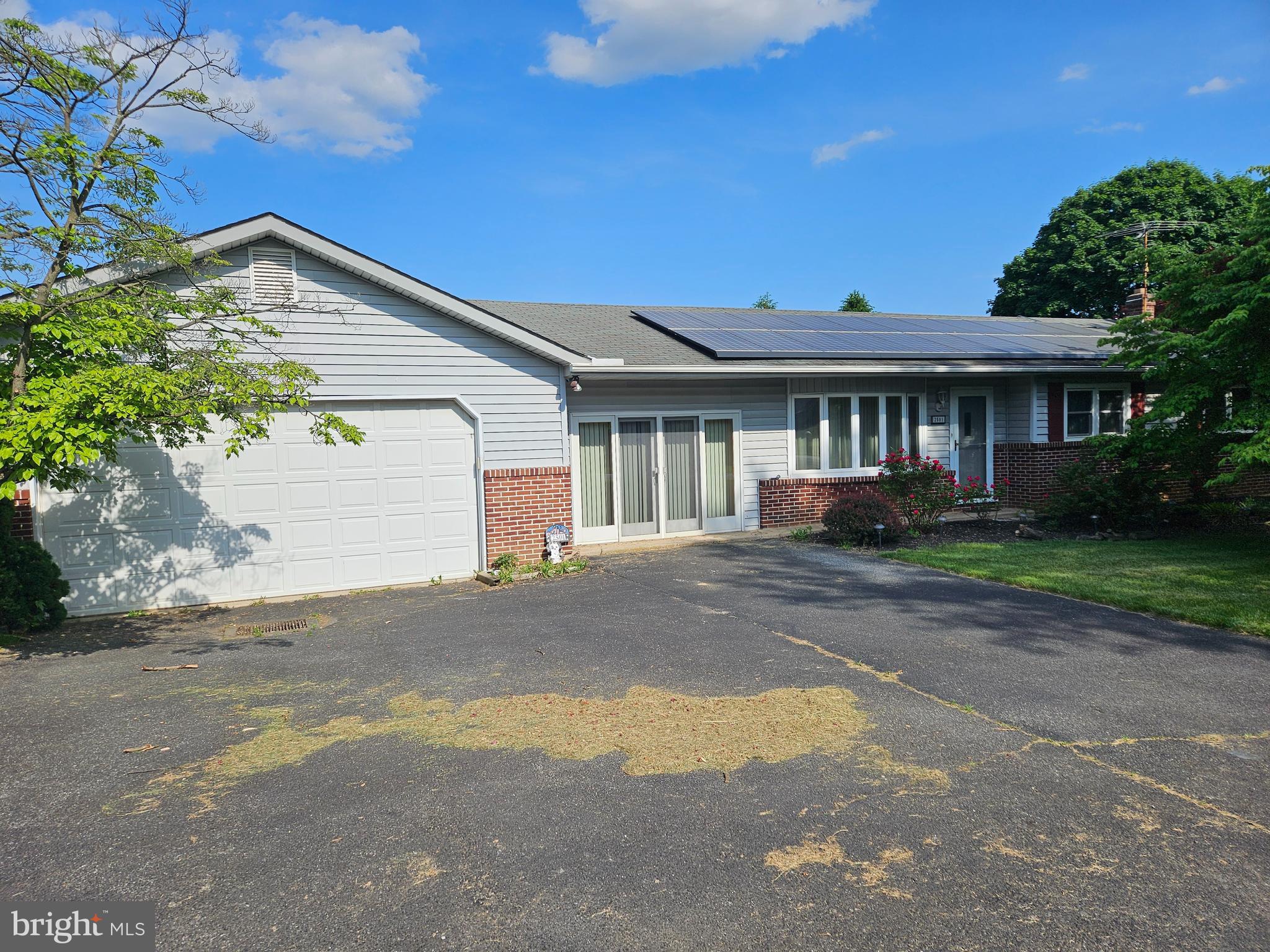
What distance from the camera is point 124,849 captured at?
394cm

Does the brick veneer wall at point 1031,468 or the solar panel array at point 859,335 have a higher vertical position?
the solar panel array at point 859,335

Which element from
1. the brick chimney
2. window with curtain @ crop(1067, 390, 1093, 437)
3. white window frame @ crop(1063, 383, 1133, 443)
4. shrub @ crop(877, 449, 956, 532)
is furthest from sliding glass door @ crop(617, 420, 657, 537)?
the brick chimney

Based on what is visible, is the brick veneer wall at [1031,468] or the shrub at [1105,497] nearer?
the shrub at [1105,497]

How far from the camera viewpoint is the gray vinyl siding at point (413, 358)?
10.5 m

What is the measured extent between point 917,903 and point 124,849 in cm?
360

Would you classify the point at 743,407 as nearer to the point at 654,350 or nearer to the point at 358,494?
the point at 654,350

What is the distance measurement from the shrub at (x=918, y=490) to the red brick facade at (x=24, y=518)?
40.1 ft

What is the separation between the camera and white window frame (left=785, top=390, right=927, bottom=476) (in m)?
15.0

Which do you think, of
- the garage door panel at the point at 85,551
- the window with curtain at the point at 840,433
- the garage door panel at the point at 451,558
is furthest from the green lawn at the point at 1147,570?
the garage door panel at the point at 85,551

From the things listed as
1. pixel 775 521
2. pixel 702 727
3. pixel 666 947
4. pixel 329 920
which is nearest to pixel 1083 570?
pixel 775 521

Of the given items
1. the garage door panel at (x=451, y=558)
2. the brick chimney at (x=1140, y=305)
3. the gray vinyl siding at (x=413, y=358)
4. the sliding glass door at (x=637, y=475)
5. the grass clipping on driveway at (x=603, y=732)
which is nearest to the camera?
the grass clipping on driveway at (x=603, y=732)

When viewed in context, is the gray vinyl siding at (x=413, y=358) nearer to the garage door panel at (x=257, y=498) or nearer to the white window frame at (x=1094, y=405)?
the garage door panel at (x=257, y=498)
